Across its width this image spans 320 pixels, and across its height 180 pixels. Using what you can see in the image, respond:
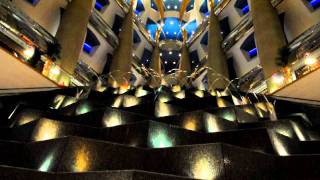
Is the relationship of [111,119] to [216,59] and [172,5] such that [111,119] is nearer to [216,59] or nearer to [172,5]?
[216,59]

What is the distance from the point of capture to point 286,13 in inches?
363

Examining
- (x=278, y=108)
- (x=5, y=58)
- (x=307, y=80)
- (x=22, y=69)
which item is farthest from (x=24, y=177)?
(x=307, y=80)

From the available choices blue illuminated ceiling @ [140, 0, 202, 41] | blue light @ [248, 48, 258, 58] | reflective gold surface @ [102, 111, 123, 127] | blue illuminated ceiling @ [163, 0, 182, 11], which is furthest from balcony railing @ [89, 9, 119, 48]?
reflective gold surface @ [102, 111, 123, 127]

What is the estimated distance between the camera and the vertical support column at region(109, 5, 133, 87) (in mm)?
10969

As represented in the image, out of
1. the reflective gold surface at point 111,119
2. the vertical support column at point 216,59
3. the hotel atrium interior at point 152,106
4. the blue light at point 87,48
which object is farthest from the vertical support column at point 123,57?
the reflective gold surface at point 111,119

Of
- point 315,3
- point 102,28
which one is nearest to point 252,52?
point 315,3

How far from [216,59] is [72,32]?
6405mm

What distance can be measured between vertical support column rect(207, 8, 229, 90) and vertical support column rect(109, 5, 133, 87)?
3.75 meters

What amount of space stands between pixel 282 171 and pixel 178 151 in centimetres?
68

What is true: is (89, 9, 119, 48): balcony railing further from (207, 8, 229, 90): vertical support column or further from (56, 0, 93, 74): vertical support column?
(207, 8, 229, 90): vertical support column

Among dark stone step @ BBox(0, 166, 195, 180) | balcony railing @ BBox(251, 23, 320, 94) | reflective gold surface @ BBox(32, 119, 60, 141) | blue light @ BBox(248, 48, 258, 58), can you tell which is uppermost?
blue light @ BBox(248, 48, 258, 58)

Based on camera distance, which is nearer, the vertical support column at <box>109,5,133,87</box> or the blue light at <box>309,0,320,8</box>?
the blue light at <box>309,0,320,8</box>

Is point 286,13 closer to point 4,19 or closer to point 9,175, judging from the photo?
point 4,19

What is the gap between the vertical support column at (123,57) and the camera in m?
11.0
